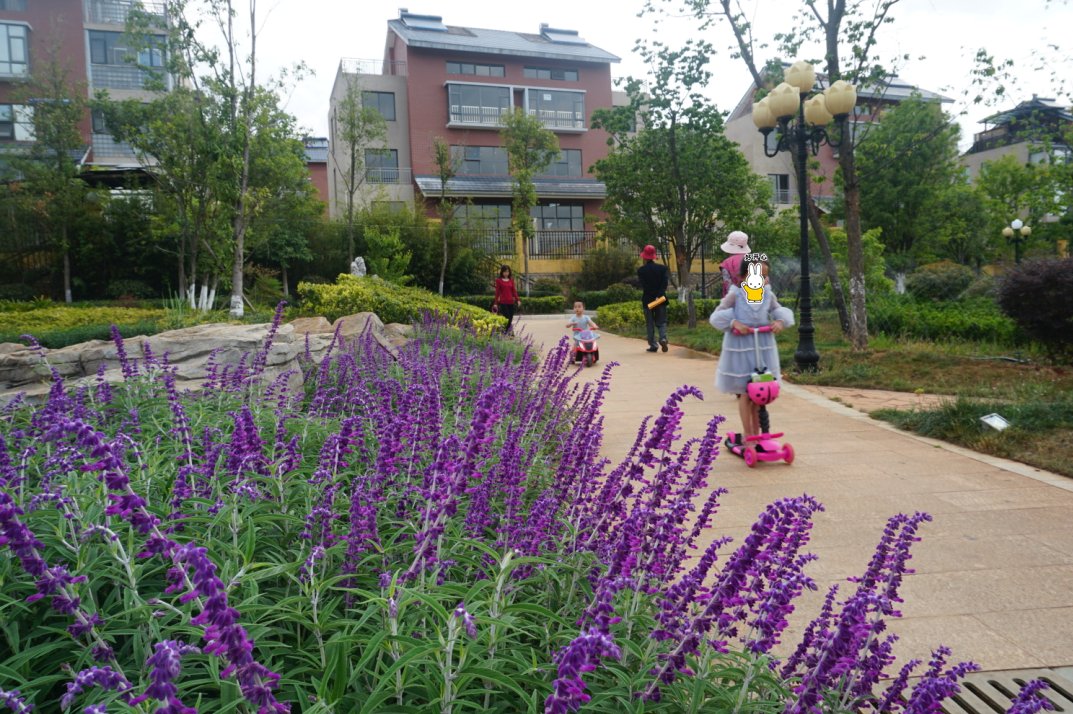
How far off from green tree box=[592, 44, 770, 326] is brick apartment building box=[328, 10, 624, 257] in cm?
1887

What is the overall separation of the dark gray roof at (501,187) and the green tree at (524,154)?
3575 millimetres

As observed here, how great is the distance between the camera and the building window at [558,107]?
141ft

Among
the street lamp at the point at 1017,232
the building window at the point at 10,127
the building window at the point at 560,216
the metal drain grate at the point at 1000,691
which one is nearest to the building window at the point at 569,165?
the building window at the point at 560,216

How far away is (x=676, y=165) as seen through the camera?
18.8m

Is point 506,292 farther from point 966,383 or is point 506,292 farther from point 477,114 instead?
point 477,114

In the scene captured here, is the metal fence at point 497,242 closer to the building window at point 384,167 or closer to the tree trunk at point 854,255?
the building window at point 384,167

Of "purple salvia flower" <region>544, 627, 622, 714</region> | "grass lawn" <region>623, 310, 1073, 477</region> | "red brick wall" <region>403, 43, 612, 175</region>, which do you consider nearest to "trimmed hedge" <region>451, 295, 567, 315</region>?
"red brick wall" <region>403, 43, 612, 175</region>

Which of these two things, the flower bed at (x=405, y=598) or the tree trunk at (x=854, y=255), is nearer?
the flower bed at (x=405, y=598)

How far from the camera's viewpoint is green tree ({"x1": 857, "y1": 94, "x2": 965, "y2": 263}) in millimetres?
35500

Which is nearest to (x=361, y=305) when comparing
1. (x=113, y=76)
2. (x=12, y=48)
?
(x=113, y=76)

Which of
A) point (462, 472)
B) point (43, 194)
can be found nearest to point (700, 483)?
point (462, 472)

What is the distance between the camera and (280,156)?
Answer: 74.5ft

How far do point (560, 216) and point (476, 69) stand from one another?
10.3m

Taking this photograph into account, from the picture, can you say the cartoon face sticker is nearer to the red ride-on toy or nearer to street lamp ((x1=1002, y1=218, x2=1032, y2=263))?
the red ride-on toy
